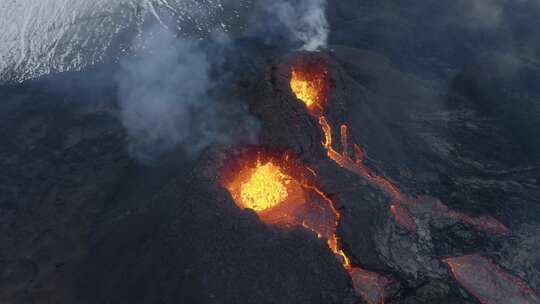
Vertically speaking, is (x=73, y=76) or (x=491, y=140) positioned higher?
(x=491, y=140)

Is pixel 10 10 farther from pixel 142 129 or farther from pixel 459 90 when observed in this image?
pixel 459 90

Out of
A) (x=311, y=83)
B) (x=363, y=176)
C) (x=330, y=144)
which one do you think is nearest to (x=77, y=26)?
(x=311, y=83)

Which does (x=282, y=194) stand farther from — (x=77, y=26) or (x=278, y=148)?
(x=77, y=26)

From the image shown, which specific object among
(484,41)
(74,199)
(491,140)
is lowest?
(74,199)

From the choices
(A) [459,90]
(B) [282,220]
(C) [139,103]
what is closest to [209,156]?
(B) [282,220]

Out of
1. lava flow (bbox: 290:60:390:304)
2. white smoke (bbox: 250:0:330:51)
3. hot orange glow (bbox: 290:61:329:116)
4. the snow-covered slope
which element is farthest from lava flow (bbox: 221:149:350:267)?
the snow-covered slope

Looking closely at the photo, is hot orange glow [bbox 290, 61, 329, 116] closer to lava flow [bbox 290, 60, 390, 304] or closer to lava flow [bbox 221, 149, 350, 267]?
lava flow [bbox 290, 60, 390, 304]
